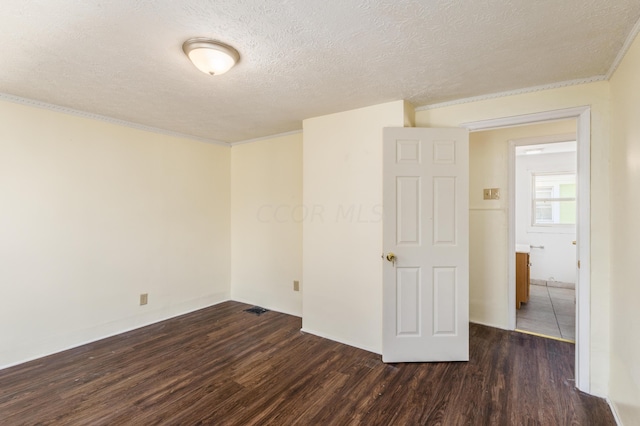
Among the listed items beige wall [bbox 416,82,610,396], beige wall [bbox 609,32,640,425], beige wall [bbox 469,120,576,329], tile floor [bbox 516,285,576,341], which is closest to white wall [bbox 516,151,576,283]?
tile floor [bbox 516,285,576,341]

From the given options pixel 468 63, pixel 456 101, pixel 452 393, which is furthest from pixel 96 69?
pixel 452 393

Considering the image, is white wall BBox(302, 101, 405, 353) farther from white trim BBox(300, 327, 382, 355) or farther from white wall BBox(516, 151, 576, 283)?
white wall BBox(516, 151, 576, 283)

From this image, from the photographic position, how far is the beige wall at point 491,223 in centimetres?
321

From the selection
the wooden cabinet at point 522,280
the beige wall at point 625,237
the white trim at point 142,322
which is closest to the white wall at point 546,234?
the wooden cabinet at point 522,280

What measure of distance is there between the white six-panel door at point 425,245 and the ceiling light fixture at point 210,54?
55.3 inches

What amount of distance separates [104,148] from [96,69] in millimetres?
1305

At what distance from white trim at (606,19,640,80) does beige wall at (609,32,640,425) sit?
35 millimetres

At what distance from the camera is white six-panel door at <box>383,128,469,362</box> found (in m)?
2.51

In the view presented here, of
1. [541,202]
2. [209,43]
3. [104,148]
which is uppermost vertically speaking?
[209,43]

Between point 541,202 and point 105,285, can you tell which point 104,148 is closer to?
point 105,285

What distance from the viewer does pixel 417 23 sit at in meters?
1.53

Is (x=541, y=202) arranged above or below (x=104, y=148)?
below

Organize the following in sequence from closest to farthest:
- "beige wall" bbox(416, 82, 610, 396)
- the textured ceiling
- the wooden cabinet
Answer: the textured ceiling
"beige wall" bbox(416, 82, 610, 396)
the wooden cabinet

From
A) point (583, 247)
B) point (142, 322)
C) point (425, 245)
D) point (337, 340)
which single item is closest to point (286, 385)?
point (337, 340)
